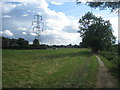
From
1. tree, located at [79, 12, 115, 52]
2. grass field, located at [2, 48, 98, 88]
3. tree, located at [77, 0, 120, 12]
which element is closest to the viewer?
grass field, located at [2, 48, 98, 88]

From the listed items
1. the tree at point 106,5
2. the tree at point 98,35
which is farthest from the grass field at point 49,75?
the tree at point 98,35

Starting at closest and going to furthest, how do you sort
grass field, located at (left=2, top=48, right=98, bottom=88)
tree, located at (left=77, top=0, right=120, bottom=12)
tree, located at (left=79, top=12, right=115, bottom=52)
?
grass field, located at (left=2, top=48, right=98, bottom=88)
tree, located at (left=77, top=0, right=120, bottom=12)
tree, located at (left=79, top=12, right=115, bottom=52)

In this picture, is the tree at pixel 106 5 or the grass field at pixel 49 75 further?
the tree at pixel 106 5

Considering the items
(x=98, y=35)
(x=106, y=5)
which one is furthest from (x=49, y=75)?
(x=98, y=35)

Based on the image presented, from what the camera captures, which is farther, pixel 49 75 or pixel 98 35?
pixel 98 35

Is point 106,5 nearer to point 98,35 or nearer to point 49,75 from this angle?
point 49,75

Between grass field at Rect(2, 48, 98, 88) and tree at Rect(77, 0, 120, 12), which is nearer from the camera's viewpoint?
grass field at Rect(2, 48, 98, 88)

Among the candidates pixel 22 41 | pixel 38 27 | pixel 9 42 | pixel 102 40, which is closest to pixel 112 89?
pixel 38 27

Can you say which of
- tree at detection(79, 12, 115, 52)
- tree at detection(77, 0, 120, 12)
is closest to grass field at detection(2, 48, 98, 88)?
tree at detection(77, 0, 120, 12)

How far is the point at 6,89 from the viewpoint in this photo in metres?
10.2

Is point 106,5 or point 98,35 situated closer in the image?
point 106,5

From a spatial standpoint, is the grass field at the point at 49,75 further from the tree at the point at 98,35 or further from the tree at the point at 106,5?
the tree at the point at 98,35

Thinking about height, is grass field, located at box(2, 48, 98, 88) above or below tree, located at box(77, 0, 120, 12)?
below

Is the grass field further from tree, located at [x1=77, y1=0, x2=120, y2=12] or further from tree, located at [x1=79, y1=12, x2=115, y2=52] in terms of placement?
tree, located at [x1=79, y1=12, x2=115, y2=52]
